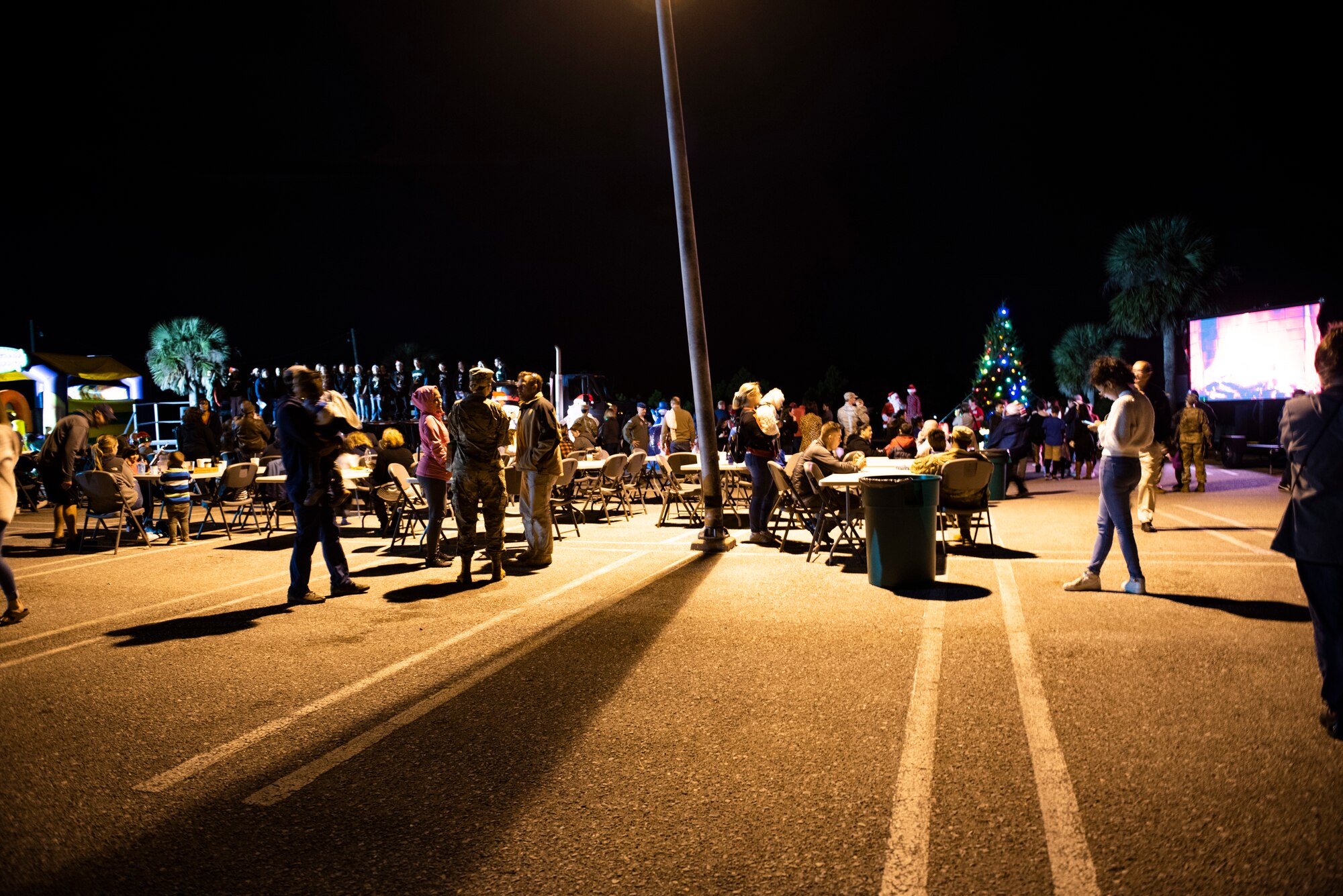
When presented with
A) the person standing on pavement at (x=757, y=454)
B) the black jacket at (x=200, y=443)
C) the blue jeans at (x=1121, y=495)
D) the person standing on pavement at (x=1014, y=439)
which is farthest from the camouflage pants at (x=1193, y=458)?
the black jacket at (x=200, y=443)

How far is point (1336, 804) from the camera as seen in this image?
3.08 metres

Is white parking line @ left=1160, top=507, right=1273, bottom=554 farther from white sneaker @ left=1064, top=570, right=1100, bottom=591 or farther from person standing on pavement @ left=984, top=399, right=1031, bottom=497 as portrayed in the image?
person standing on pavement @ left=984, top=399, right=1031, bottom=497

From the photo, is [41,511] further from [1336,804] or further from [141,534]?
[1336,804]

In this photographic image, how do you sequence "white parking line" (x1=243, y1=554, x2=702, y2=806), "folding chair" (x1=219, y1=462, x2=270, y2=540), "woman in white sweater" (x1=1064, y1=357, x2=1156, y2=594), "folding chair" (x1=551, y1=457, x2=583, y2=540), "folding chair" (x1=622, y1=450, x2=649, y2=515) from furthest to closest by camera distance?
1. "folding chair" (x1=622, y1=450, x2=649, y2=515)
2. "folding chair" (x1=219, y1=462, x2=270, y2=540)
3. "folding chair" (x1=551, y1=457, x2=583, y2=540)
4. "woman in white sweater" (x1=1064, y1=357, x2=1156, y2=594)
5. "white parking line" (x1=243, y1=554, x2=702, y2=806)

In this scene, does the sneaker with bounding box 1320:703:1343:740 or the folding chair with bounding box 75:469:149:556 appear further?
the folding chair with bounding box 75:469:149:556

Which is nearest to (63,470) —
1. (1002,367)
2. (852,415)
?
(852,415)

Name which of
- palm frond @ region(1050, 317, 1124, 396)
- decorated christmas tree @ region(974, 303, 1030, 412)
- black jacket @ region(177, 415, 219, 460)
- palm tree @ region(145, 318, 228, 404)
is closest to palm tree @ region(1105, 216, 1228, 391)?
decorated christmas tree @ region(974, 303, 1030, 412)

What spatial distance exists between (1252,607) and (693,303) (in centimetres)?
662

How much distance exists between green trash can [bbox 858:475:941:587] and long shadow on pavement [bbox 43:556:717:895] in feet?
11.6

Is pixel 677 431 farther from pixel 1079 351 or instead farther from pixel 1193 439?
pixel 1079 351

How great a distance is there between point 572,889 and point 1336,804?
9.36 ft

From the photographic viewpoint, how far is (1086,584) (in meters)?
6.91

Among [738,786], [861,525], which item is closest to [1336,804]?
[738,786]

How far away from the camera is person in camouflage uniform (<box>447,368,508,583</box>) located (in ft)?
25.9
